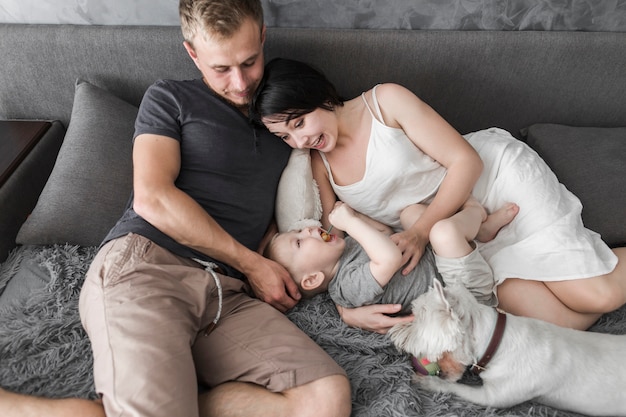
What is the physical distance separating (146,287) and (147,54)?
0.94 meters

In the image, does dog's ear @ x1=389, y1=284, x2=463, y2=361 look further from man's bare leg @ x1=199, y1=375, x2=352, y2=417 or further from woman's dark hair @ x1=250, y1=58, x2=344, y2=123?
woman's dark hair @ x1=250, y1=58, x2=344, y2=123

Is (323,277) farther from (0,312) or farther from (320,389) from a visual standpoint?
(0,312)

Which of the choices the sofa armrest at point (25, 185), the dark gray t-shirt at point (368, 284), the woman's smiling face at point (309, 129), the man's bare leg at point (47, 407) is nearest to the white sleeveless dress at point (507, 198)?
the woman's smiling face at point (309, 129)

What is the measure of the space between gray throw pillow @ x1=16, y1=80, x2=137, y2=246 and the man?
0.20m

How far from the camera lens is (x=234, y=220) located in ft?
4.65

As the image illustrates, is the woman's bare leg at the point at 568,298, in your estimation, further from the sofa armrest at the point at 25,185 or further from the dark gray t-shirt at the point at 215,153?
the sofa armrest at the point at 25,185

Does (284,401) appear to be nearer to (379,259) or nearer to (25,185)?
(379,259)

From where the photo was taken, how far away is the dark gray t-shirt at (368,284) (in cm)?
129

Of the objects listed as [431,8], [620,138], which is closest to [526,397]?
[620,138]

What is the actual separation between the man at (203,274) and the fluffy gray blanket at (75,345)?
9 centimetres

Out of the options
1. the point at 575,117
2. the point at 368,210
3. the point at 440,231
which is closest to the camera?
the point at 440,231

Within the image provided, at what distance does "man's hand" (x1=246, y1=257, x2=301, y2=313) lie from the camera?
4.38ft

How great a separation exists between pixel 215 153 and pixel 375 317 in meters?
0.68

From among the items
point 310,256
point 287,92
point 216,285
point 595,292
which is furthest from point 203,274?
point 595,292
